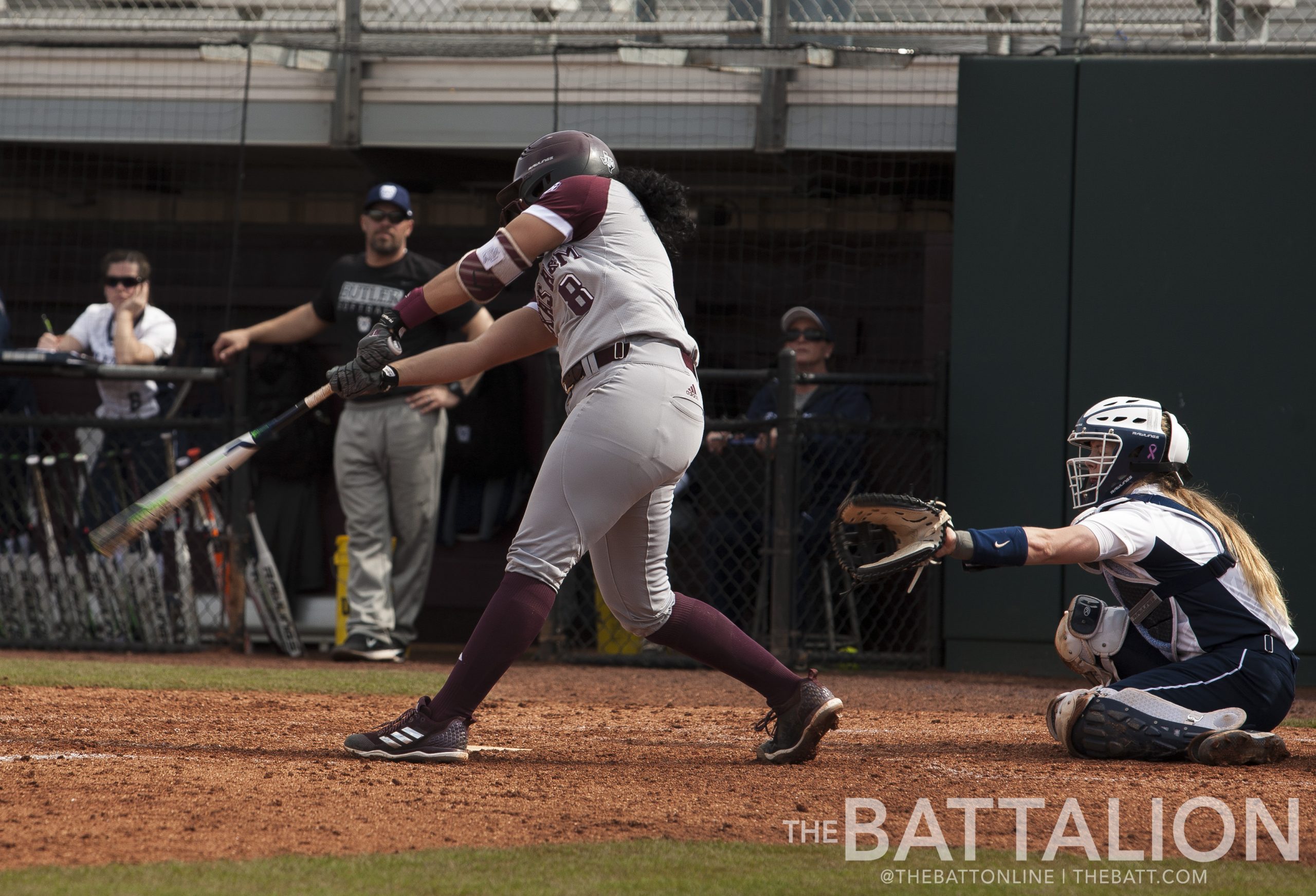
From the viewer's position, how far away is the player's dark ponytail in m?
4.23

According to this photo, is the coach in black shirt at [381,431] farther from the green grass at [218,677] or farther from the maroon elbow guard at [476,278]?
the maroon elbow guard at [476,278]

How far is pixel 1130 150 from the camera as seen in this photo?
7406 millimetres

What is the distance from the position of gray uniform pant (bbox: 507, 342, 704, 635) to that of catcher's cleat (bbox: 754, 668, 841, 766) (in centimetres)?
56

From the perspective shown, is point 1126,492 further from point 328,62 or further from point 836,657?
point 328,62

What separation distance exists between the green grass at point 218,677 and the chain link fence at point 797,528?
1.36 metres

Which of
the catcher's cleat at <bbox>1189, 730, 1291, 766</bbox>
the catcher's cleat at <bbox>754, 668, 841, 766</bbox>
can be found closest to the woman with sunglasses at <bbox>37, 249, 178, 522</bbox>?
the catcher's cleat at <bbox>754, 668, 841, 766</bbox>

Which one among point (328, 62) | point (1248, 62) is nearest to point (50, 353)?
point (328, 62)

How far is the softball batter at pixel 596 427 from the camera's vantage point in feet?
12.6

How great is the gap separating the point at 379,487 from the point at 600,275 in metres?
3.94

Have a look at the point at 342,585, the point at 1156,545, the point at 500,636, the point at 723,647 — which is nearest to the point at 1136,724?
the point at 1156,545

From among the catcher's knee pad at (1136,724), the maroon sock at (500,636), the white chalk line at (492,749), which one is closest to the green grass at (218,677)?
the white chalk line at (492,749)

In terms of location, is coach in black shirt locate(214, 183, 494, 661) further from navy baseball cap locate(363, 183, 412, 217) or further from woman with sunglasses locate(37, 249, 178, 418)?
woman with sunglasses locate(37, 249, 178, 418)

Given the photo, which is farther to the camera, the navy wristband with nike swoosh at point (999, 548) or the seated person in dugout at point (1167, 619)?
the seated person in dugout at point (1167, 619)

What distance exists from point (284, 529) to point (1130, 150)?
18.2 ft
